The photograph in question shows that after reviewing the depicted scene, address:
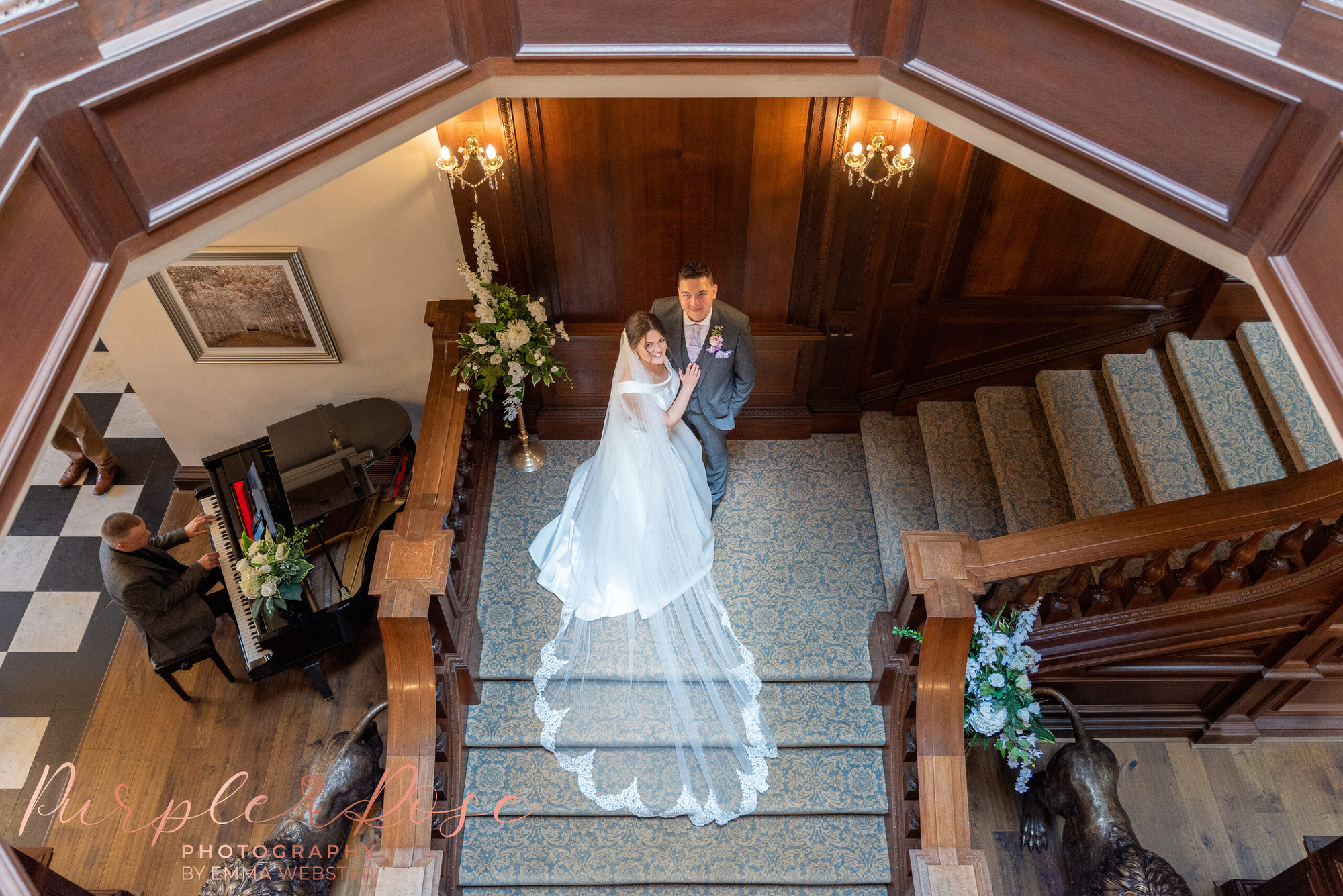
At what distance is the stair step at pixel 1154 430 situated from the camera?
4875mm

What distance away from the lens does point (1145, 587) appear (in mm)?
4352

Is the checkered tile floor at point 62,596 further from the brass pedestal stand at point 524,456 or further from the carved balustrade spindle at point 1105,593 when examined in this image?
the carved balustrade spindle at point 1105,593

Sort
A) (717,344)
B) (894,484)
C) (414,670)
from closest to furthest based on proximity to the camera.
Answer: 1. (414,670)
2. (717,344)
3. (894,484)

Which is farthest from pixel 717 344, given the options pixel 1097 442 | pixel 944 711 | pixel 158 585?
pixel 158 585

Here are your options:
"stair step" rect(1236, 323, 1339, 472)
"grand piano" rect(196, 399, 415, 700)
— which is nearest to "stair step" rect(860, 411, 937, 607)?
"stair step" rect(1236, 323, 1339, 472)

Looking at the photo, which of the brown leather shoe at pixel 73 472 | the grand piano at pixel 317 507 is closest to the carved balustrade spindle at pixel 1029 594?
the grand piano at pixel 317 507

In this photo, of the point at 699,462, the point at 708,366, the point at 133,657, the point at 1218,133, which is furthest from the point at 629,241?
the point at 133,657

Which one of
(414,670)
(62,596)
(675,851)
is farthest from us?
(62,596)

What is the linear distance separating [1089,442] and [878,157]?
2293mm

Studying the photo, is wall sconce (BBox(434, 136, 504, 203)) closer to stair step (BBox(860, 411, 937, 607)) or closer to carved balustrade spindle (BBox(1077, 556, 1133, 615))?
stair step (BBox(860, 411, 937, 607))

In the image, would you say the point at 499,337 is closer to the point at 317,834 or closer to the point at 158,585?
the point at 158,585

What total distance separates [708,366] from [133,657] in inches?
179

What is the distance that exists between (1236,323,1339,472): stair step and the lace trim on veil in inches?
130

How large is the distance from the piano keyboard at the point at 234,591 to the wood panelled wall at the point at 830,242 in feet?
7.47
